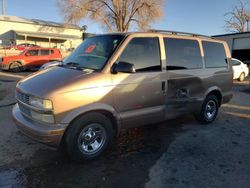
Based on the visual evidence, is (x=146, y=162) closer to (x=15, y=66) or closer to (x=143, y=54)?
(x=143, y=54)

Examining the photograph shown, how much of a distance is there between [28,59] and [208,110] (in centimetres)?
1447

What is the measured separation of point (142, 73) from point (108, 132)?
1.20 meters

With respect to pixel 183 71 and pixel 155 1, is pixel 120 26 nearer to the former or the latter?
pixel 155 1

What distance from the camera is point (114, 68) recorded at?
4.16 meters

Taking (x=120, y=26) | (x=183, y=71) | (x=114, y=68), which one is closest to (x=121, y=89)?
(x=114, y=68)

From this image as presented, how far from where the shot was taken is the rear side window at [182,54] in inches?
199

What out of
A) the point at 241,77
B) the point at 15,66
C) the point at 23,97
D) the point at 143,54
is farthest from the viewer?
the point at 15,66

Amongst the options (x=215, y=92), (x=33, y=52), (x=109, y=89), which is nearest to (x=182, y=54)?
(x=215, y=92)

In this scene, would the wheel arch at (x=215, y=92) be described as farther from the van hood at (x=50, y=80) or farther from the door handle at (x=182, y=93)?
the van hood at (x=50, y=80)

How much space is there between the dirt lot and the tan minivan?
17.2 inches

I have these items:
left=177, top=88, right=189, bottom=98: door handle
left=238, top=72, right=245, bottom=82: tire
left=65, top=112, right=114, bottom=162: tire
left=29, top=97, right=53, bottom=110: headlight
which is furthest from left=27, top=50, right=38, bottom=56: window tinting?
left=65, top=112, right=114, bottom=162: tire

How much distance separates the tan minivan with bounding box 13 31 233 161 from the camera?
376cm

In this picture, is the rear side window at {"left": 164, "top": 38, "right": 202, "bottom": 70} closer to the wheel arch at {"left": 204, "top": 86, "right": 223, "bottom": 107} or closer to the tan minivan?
the tan minivan

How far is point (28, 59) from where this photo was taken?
57.6ft
